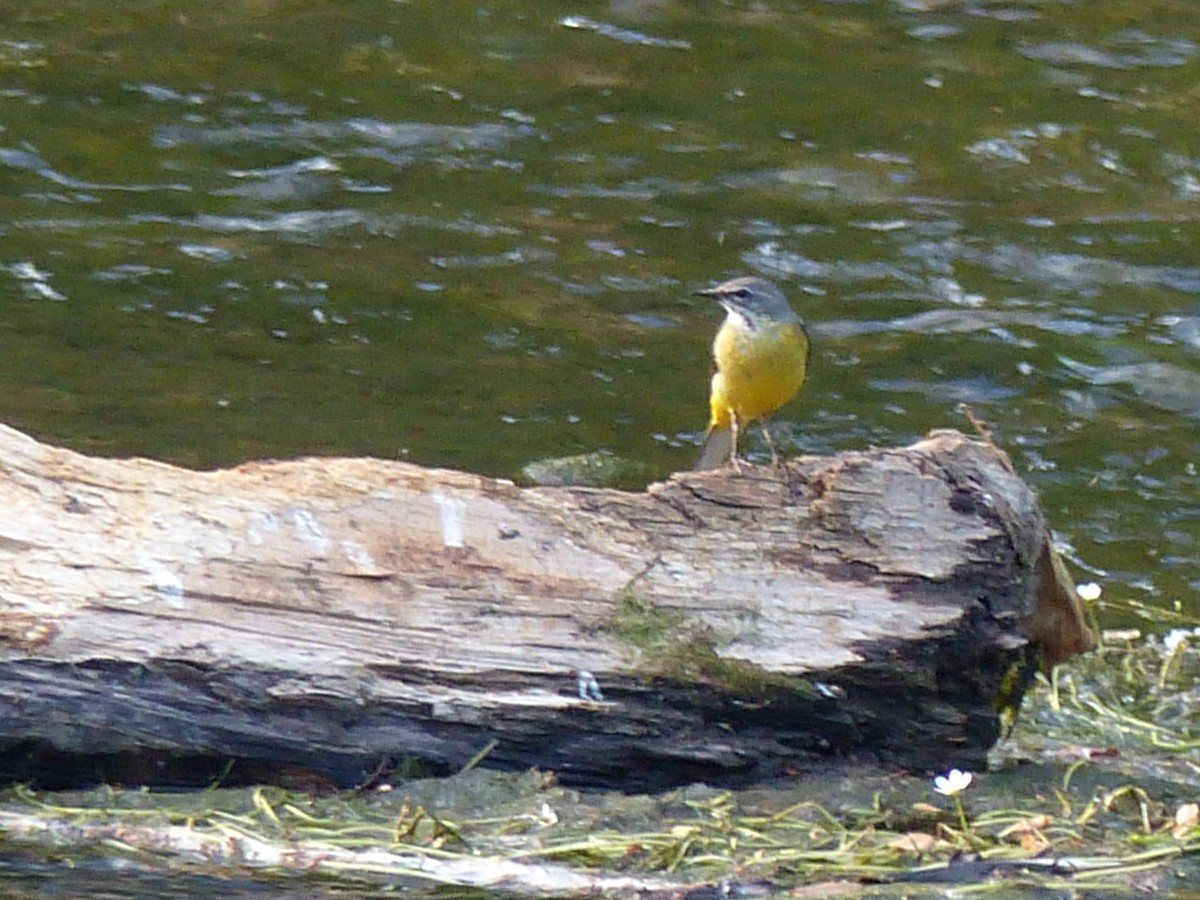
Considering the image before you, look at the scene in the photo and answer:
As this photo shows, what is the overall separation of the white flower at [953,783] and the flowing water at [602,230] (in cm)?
225

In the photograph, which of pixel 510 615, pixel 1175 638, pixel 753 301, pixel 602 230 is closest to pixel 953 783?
pixel 510 615

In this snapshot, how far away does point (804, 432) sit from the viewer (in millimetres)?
9242

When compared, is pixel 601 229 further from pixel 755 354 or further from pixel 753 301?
pixel 755 354

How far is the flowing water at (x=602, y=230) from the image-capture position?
30.1 ft

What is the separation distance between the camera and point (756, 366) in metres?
7.23

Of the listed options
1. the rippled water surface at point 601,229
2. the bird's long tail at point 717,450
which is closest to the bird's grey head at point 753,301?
the bird's long tail at point 717,450

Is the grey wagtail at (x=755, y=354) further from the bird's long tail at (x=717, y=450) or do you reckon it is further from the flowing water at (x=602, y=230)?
the flowing water at (x=602, y=230)

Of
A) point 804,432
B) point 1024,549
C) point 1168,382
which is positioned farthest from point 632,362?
point 1024,549

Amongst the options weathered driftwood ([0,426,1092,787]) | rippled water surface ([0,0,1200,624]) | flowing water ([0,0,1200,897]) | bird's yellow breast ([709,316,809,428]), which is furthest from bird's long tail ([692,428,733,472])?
weathered driftwood ([0,426,1092,787])

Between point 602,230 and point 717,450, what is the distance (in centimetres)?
358

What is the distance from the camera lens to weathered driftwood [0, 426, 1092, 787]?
5.22 meters

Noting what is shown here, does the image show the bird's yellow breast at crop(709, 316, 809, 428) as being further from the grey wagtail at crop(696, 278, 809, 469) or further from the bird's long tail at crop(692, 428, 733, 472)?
the bird's long tail at crop(692, 428, 733, 472)

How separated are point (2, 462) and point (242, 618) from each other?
2.36 feet

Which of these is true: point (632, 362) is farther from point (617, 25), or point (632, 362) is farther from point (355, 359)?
point (617, 25)
